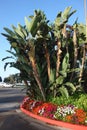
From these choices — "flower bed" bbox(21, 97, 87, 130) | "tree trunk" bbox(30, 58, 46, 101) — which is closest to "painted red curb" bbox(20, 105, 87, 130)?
"flower bed" bbox(21, 97, 87, 130)

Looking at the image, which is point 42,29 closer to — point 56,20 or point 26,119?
point 56,20

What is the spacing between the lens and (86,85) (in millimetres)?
23344

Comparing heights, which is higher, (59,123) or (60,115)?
(60,115)

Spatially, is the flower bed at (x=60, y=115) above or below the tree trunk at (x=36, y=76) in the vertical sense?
below

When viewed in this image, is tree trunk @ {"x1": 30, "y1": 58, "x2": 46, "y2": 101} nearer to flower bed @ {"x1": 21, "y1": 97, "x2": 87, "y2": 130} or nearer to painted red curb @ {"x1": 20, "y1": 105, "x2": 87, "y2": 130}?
flower bed @ {"x1": 21, "y1": 97, "x2": 87, "y2": 130}

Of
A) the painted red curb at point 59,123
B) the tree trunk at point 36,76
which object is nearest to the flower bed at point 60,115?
the painted red curb at point 59,123

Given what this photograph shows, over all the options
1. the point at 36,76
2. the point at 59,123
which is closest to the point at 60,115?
the point at 59,123

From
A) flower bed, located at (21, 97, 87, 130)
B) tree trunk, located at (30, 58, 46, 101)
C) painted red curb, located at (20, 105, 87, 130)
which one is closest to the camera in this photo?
painted red curb, located at (20, 105, 87, 130)

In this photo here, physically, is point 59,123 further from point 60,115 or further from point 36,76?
point 36,76

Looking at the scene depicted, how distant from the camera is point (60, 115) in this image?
17.0m

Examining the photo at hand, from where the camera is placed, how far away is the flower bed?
15.2m

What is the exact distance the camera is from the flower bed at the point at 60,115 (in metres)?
15.2

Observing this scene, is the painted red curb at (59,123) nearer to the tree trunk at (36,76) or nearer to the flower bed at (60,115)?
the flower bed at (60,115)

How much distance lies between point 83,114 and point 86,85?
26.0 ft
